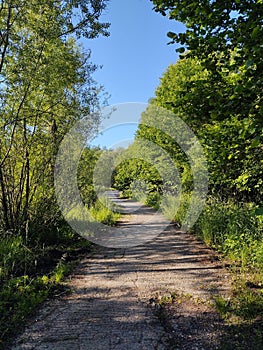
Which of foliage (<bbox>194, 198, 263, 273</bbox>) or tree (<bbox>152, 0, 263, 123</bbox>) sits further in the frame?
foliage (<bbox>194, 198, 263, 273</bbox>)

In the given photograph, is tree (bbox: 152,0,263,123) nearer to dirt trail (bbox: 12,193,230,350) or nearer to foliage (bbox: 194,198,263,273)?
foliage (bbox: 194,198,263,273)

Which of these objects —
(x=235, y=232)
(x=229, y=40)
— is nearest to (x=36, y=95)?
(x=229, y=40)

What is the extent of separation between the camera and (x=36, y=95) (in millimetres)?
4926

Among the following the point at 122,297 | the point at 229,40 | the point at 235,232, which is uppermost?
the point at 229,40

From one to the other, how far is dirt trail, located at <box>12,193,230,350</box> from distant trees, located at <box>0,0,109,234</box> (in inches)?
71.8

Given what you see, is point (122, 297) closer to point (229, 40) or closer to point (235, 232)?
point (235, 232)

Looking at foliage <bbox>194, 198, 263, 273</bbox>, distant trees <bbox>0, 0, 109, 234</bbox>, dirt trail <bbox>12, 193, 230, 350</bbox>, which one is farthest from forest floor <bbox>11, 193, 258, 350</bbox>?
distant trees <bbox>0, 0, 109, 234</bbox>

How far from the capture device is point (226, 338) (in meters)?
2.27

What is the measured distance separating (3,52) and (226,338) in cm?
485

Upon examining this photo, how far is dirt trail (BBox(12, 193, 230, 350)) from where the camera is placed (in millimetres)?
2279

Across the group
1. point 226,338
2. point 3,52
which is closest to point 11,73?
point 3,52

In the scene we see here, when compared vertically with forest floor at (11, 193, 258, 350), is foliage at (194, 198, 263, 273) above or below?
above

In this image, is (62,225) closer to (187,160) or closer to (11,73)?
(11,73)

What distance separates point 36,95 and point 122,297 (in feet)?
12.4
